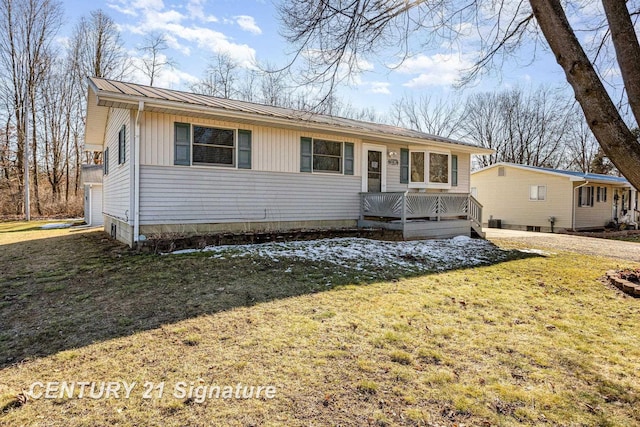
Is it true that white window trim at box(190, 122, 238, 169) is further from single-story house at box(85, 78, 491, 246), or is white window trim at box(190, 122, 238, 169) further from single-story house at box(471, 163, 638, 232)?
single-story house at box(471, 163, 638, 232)

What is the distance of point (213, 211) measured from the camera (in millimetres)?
8547

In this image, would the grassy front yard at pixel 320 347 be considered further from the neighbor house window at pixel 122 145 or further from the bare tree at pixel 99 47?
the bare tree at pixel 99 47

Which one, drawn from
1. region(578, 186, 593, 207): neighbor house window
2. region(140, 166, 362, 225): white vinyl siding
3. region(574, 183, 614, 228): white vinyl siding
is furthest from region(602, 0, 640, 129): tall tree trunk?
region(578, 186, 593, 207): neighbor house window

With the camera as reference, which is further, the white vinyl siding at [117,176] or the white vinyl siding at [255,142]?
the white vinyl siding at [117,176]

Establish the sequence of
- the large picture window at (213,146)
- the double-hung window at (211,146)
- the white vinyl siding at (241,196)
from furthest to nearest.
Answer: the large picture window at (213,146) < the double-hung window at (211,146) < the white vinyl siding at (241,196)

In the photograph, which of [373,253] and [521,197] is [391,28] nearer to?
[373,253]

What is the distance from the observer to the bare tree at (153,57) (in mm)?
24266

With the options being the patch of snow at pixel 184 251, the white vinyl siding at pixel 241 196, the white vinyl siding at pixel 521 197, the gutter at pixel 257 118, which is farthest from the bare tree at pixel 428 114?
the patch of snow at pixel 184 251

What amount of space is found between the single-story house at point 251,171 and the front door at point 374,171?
3 centimetres

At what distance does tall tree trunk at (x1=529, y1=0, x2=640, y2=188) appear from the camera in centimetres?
265

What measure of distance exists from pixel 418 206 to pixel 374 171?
6.80 ft

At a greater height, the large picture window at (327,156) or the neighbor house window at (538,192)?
the large picture window at (327,156)

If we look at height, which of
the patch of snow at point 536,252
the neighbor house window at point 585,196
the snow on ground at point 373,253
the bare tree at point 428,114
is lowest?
the patch of snow at point 536,252

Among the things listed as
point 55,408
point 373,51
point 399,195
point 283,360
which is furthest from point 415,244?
point 55,408
